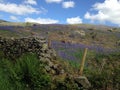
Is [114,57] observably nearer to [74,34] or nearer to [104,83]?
[104,83]

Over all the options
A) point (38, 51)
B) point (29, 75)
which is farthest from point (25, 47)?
point (29, 75)

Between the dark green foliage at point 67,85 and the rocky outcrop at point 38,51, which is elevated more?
the rocky outcrop at point 38,51

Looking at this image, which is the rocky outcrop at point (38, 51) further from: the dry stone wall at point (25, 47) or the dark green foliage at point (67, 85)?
the dark green foliage at point (67, 85)

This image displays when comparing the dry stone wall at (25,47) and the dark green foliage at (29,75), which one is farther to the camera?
the dry stone wall at (25,47)

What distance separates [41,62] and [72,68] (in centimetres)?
210

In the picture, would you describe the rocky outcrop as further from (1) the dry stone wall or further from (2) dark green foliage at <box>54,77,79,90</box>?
(2) dark green foliage at <box>54,77,79,90</box>

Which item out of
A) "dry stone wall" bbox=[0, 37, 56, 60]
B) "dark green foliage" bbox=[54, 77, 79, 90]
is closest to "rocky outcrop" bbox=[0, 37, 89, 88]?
"dry stone wall" bbox=[0, 37, 56, 60]

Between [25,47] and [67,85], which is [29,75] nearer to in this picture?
[67,85]

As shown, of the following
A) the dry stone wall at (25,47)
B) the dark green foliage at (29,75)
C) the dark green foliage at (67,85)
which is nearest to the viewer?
the dark green foliage at (29,75)

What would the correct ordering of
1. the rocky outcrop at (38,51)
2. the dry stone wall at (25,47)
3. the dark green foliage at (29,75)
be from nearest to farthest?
the dark green foliage at (29,75) < the rocky outcrop at (38,51) < the dry stone wall at (25,47)

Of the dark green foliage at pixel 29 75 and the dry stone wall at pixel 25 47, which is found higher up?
the dry stone wall at pixel 25 47

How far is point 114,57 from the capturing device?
20.6m

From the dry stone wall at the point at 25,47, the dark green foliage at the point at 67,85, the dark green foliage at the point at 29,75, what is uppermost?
the dry stone wall at the point at 25,47

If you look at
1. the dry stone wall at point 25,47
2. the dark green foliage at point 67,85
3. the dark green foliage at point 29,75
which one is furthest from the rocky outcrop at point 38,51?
the dark green foliage at point 29,75
